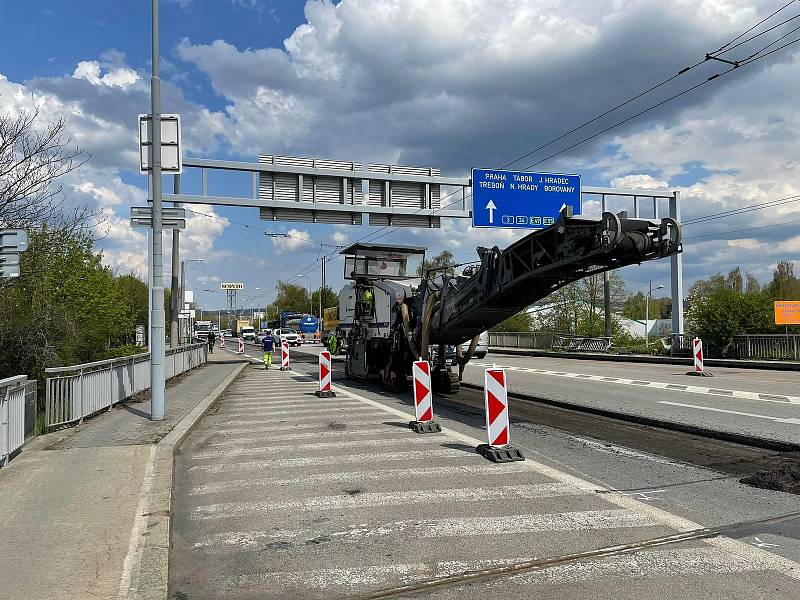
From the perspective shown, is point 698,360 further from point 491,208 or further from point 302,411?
point 302,411

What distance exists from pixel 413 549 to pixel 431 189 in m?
19.9

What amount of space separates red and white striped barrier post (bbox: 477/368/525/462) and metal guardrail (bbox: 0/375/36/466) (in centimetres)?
561

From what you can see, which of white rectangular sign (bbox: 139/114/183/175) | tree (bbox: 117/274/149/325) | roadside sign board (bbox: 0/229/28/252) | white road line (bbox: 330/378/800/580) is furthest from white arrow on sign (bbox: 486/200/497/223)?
tree (bbox: 117/274/149/325)

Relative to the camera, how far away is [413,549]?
4.91 m

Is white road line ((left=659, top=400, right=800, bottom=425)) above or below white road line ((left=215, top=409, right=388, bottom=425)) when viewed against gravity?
above

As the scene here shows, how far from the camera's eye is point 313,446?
909 cm

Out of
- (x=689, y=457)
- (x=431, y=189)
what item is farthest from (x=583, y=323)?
(x=689, y=457)

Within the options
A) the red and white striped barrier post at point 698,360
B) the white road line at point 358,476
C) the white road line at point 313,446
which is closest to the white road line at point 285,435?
the white road line at point 313,446

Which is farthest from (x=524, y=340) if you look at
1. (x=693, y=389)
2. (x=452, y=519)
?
(x=452, y=519)

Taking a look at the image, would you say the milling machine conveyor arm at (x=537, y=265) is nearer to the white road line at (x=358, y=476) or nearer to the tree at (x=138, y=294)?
the white road line at (x=358, y=476)

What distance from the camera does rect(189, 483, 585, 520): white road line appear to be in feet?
19.9

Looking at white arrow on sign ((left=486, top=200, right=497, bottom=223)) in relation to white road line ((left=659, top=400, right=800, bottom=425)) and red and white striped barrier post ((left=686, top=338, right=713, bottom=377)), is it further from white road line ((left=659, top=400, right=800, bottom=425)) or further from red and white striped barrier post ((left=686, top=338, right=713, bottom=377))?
white road line ((left=659, top=400, right=800, bottom=425))

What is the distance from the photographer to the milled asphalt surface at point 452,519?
169 inches

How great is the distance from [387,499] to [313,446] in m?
2.99
